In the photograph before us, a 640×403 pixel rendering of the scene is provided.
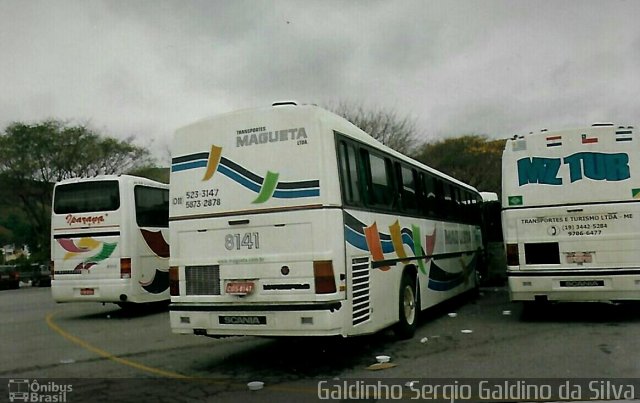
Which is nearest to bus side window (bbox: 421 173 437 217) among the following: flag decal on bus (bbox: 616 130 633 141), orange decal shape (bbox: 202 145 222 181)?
flag decal on bus (bbox: 616 130 633 141)

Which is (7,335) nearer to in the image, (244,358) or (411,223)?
(244,358)

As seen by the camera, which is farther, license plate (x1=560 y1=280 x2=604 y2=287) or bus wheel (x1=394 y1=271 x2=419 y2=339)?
license plate (x1=560 y1=280 x2=604 y2=287)

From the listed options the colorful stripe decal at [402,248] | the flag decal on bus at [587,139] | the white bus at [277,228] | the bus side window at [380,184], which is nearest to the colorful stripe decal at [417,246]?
the colorful stripe decal at [402,248]

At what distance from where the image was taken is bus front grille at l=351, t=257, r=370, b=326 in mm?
7773

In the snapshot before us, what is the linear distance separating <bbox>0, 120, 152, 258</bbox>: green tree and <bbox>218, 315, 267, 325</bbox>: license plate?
108 ft

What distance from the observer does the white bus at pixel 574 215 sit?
1033cm

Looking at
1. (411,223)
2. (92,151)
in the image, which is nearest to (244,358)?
(411,223)

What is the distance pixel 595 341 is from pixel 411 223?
10.7 feet

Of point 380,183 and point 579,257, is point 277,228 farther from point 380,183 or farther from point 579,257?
point 579,257

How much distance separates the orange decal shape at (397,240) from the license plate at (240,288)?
2.58 meters

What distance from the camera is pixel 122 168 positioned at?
4109 cm

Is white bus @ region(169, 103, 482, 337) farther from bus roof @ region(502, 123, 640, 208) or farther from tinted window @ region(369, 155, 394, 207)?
bus roof @ region(502, 123, 640, 208)

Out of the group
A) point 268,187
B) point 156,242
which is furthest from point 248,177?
point 156,242

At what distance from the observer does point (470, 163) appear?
4606 centimetres
